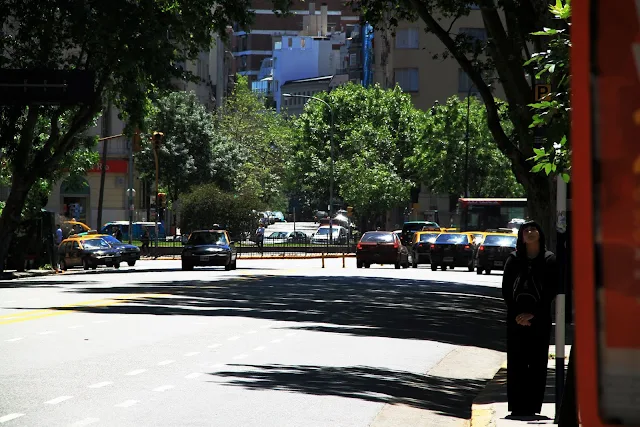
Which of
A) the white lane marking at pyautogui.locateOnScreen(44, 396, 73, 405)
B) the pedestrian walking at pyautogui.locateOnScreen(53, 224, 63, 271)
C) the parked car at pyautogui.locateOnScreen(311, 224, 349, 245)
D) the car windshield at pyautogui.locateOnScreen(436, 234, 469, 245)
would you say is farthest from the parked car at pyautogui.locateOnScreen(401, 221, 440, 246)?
the white lane marking at pyautogui.locateOnScreen(44, 396, 73, 405)

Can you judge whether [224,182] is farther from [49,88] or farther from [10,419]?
[10,419]

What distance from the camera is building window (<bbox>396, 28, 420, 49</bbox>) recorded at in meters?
109

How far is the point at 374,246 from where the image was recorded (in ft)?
187

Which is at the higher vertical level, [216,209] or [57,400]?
[216,209]

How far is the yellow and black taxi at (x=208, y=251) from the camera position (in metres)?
50.5

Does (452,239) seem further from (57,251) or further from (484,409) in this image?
(484,409)

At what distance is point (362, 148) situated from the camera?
99688 millimetres

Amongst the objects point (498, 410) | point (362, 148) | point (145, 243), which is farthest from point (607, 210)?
point (362, 148)

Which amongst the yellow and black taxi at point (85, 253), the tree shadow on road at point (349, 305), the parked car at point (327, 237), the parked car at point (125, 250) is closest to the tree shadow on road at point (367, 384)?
the tree shadow on road at point (349, 305)

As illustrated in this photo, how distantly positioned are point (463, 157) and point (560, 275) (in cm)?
8064

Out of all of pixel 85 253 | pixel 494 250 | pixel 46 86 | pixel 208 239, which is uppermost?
pixel 46 86

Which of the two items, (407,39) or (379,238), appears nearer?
(379,238)

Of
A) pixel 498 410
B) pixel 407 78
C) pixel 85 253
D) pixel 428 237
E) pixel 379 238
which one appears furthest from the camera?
pixel 407 78

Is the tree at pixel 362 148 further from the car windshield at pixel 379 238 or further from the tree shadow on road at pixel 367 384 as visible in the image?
the tree shadow on road at pixel 367 384
